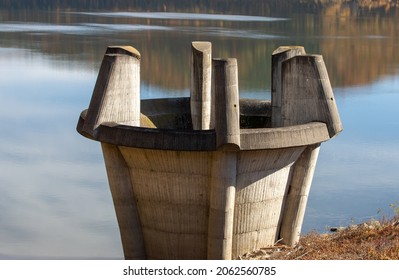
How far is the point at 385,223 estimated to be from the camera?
11.5 meters

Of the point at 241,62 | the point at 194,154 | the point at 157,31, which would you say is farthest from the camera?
the point at 157,31

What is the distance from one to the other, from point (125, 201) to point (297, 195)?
1957 millimetres

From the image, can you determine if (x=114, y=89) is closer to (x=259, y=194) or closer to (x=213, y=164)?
(x=213, y=164)

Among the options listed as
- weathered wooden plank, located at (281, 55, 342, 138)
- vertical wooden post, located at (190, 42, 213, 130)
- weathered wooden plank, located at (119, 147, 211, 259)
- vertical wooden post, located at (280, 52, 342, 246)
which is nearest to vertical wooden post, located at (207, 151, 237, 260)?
weathered wooden plank, located at (119, 147, 211, 259)

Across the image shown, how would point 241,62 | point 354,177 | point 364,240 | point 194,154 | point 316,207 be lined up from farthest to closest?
point 241,62 < point 354,177 < point 316,207 < point 364,240 < point 194,154

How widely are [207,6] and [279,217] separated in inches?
2625

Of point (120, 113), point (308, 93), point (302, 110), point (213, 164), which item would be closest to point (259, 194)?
point (213, 164)

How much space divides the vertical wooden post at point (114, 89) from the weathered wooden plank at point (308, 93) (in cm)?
184

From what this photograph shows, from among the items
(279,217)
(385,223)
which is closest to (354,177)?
(385,223)

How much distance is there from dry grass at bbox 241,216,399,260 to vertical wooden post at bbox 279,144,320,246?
0.17 m

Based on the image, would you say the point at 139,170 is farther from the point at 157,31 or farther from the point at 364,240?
the point at 157,31

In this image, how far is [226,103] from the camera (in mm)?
9375

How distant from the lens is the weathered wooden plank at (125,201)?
1005 cm

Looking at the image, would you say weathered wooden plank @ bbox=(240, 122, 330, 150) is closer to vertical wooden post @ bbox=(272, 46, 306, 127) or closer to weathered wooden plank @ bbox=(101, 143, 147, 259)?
vertical wooden post @ bbox=(272, 46, 306, 127)
